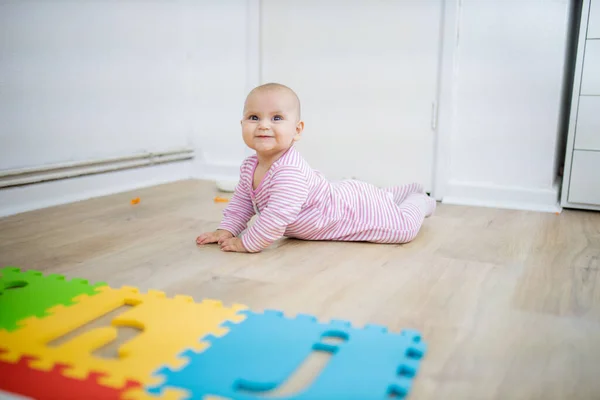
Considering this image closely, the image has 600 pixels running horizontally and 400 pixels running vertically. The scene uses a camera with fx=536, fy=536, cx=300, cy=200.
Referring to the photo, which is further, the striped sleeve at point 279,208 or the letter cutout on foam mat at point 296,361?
the striped sleeve at point 279,208

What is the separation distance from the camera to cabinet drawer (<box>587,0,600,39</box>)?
1.83m

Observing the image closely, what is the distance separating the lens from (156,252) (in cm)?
138

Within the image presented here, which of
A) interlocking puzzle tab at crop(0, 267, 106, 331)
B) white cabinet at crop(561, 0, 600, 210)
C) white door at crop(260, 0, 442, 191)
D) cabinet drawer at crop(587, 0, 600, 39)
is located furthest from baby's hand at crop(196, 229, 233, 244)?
cabinet drawer at crop(587, 0, 600, 39)

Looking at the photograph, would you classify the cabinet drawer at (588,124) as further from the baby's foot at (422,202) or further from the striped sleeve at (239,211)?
the striped sleeve at (239,211)

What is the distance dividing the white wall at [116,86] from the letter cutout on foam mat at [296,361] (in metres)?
1.25

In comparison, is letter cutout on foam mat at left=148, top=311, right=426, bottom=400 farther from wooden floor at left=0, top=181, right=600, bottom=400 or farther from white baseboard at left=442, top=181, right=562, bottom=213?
white baseboard at left=442, top=181, right=562, bottom=213

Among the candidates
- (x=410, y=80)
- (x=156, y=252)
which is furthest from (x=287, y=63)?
(x=156, y=252)

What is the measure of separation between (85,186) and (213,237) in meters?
0.83

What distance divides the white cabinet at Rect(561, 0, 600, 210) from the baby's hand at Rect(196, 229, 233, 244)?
1.29 m

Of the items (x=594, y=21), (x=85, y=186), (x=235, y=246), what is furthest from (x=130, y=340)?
(x=594, y=21)

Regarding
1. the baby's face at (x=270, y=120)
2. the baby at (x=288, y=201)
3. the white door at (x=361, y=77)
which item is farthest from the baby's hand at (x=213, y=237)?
the white door at (x=361, y=77)

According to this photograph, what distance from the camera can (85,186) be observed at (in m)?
2.04

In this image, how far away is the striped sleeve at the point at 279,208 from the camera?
4.49 feet

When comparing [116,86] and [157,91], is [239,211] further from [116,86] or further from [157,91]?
[157,91]
